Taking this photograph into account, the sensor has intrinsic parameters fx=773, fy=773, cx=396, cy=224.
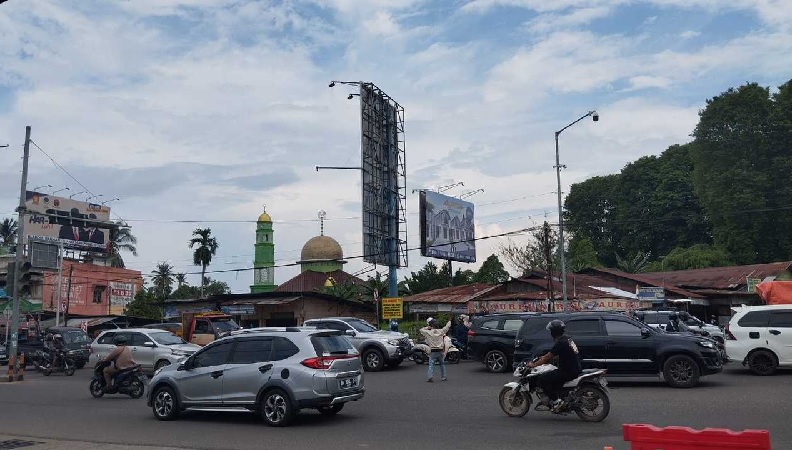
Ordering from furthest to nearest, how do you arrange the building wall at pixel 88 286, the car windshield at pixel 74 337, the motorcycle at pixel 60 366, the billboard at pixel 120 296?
the billboard at pixel 120 296
the building wall at pixel 88 286
the car windshield at pixel 74 337
the motorcycle at pixel 60 366

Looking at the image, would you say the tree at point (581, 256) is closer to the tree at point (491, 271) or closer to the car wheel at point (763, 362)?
the tree at point (491, 271)

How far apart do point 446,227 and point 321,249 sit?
22998 mm

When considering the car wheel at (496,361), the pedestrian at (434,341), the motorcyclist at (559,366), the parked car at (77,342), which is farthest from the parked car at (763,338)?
the parked car at (77,342)

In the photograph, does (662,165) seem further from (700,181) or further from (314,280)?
(314,280)

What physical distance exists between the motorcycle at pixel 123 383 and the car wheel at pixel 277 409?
7.06 metres

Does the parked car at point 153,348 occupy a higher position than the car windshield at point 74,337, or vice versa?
the car windshield at point 74,337

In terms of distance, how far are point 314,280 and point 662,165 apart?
38.2 m

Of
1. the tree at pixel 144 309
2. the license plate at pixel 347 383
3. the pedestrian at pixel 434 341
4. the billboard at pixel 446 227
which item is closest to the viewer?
the license plate at pixel 347 383

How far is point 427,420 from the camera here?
1312 cm

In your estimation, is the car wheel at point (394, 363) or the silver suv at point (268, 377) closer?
the silver suv at point (268, 377)

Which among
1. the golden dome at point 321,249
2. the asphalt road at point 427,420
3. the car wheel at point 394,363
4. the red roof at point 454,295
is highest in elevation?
the golden dome at point 321,249

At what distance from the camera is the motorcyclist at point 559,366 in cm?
1200

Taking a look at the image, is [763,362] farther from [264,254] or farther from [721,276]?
[264,254]

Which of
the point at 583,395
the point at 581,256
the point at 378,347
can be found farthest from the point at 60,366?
the point at 581,256
